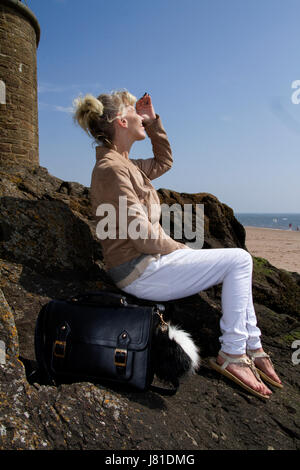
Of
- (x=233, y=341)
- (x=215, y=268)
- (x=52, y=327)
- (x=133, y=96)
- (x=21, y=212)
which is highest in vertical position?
(x=133, y=96)

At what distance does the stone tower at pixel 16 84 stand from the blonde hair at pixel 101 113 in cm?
914

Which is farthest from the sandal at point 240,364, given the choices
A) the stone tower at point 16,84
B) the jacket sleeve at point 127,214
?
the stone tower at point 16,84

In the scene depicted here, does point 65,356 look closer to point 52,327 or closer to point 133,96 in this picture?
point 52,327

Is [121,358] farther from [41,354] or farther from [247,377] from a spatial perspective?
[247,377]

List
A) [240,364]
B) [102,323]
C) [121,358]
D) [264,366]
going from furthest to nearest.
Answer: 1. [264,366]
2. [240,364]
3. [102,323]
4. [121,358]

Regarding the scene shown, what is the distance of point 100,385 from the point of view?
2.05 metres

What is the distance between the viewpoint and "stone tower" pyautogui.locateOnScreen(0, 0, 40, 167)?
431 inches

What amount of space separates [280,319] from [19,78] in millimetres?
11657

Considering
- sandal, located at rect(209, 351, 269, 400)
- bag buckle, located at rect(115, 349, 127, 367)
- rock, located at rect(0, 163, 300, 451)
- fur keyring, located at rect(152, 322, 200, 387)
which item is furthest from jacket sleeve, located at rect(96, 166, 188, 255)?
sandal, located at rect(209, 351, 269, 400)

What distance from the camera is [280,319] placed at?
3.40 meters

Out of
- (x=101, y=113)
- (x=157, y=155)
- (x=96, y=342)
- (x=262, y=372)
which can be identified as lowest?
(x=262, y=372)

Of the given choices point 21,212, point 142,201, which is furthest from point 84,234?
point 142,201

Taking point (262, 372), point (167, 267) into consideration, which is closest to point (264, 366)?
point (262, 372)

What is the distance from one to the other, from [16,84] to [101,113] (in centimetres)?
1035
